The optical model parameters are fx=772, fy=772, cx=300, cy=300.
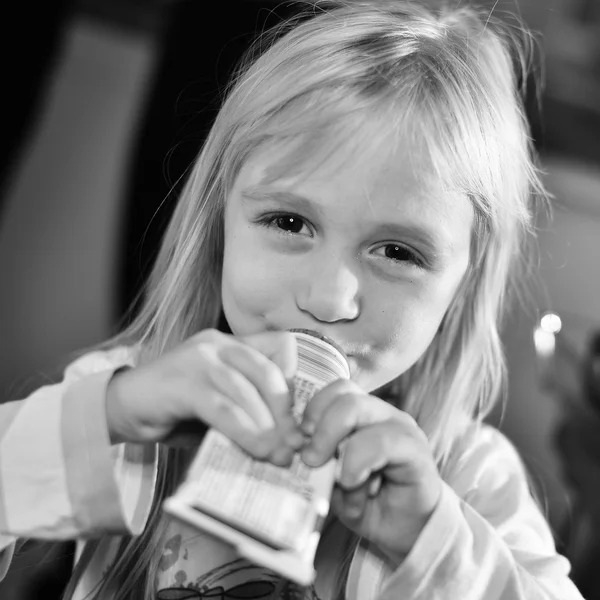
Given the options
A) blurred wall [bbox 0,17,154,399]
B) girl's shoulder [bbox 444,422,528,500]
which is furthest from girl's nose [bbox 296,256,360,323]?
blurred wall [bbox 0,17,154,399]

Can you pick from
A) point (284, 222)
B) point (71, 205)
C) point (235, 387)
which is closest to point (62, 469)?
point (235, 387)

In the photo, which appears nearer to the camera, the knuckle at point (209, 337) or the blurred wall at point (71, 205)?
the knuckle at point (209, 337)

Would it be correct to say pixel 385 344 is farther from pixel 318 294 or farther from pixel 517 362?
pixel 517 362

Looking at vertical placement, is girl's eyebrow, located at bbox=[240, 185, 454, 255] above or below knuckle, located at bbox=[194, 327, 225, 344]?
above

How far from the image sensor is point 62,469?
20.6 inches

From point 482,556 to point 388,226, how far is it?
0.25 meters

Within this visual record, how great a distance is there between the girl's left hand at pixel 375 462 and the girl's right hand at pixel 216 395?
19 mm

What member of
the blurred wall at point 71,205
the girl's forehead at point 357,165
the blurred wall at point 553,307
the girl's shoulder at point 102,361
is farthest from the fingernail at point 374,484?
the blurred wall at point 71,205

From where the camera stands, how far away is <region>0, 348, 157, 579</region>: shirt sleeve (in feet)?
1.70

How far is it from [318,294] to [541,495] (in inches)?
21.1

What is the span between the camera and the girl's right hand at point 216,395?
466 millimetres

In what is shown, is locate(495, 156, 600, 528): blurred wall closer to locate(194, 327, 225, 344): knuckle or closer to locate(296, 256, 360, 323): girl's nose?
locate(296, 256, 360, 323): girl's nose

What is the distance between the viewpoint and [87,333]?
1.50 m

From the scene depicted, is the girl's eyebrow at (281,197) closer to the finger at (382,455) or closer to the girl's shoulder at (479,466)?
the finger at (382,455)
